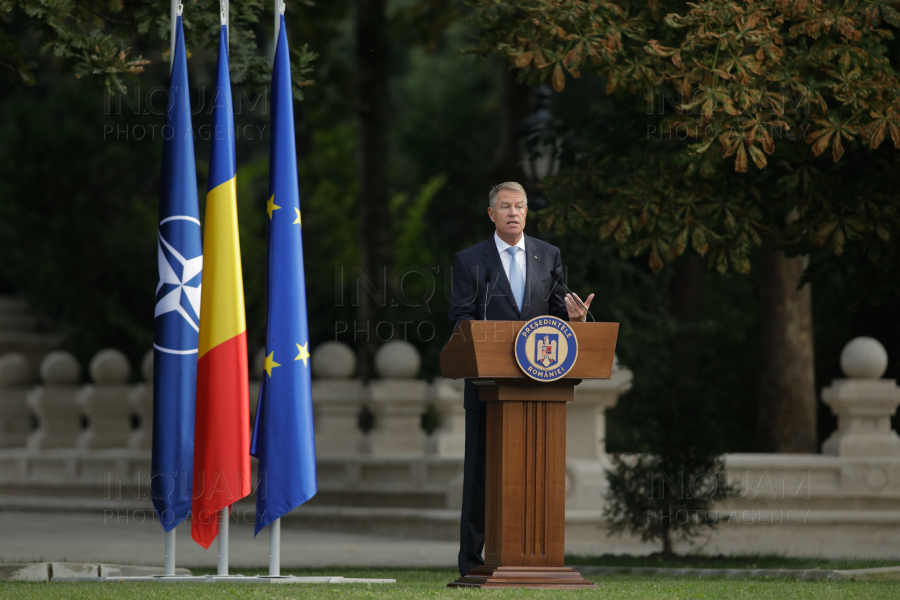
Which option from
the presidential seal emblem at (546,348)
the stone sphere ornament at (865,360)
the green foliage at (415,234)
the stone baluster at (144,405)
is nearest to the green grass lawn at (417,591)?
the presidential seal emblem at (546,348)

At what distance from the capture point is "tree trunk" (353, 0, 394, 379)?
1998 cm

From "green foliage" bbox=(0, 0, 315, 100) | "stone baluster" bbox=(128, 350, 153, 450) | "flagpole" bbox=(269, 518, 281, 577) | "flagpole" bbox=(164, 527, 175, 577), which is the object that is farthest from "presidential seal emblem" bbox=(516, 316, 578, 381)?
"stone baluster" bbox=(128, 350, 153, 450)

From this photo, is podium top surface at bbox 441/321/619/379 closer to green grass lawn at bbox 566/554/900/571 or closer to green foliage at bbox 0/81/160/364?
green grass lawn at bbox 566/554/900/571

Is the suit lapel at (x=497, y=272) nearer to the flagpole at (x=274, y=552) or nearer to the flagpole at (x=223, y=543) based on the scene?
the flagpole at (x=274, y=552)

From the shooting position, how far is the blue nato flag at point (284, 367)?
7855 millimetres

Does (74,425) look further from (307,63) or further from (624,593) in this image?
(624,593)

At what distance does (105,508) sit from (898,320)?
12.0 metres

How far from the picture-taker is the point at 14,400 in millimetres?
21125

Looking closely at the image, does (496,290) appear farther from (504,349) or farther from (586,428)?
(586,428)

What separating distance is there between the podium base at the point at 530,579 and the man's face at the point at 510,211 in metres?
1.93

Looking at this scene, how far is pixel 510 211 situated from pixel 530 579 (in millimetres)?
2084

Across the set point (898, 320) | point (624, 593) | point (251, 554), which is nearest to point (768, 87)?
point (624, 593)

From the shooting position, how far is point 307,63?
9.95m

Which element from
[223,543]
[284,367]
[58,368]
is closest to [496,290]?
[284,367]
